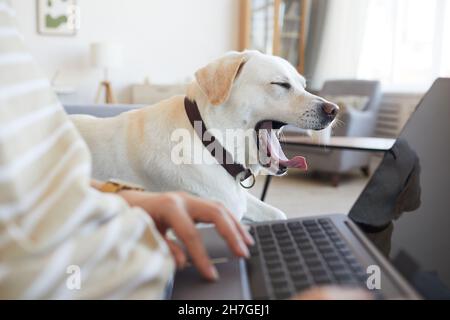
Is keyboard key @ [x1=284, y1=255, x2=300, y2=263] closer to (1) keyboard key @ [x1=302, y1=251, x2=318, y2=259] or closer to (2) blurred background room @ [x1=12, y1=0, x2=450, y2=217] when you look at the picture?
(1) keyboard key @ [x1=302, y1=251, x2=318, y2=259]

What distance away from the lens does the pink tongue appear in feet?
3.17

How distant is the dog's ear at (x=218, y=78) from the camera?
3.04 feet

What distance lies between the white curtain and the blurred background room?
11 mm

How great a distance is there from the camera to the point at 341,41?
4207 mm

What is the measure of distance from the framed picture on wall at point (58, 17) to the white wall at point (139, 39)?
6cm

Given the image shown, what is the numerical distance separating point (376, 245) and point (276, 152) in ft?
1.68

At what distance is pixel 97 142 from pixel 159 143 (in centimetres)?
15

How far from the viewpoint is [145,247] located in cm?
31

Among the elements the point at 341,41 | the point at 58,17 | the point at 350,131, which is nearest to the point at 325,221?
the point at 350,131

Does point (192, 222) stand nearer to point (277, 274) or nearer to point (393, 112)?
point (277, 274)

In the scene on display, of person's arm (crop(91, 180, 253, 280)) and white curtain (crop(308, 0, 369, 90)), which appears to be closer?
person's arm (crop(91, 180, 253, 280))

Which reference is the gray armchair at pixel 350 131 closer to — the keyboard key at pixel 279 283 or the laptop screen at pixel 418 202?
the laptop screen at pixel 418 202

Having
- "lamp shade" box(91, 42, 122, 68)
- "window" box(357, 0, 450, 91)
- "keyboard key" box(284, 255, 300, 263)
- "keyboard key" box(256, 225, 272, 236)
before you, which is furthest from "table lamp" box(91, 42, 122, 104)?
"keyboard key" box(284, 255, 300, 263)
